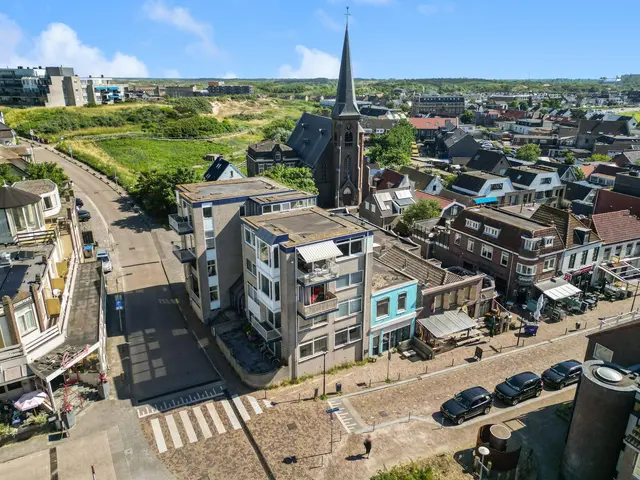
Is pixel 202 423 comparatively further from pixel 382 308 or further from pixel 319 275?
pixel 382 308

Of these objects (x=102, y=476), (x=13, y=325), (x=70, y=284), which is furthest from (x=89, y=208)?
(x=102, y=476)

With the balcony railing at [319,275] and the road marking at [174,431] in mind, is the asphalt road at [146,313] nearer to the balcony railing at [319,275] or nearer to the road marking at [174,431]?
the road marking at [174,431]

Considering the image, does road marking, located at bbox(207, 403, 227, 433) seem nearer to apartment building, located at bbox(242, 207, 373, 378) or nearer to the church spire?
apartment building, located at bbox(242, 207, 373, 378)

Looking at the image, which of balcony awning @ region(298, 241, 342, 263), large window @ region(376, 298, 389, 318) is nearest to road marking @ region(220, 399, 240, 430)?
balcony awning @ region(298, 241, 342, 263)

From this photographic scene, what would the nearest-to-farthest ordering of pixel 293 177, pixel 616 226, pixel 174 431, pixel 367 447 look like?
pixel 367 447
pixel 174 431
pixel 616 226
pixel 293 177

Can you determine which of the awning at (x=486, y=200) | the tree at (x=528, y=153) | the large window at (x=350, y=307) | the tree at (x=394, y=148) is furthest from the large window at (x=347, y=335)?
the tree at (x=528, y=153)

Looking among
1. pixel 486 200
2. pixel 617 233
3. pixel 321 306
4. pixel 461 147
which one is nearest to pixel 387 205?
pixel 486 200

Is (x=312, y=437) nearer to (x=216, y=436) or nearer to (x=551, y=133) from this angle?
(x=216, y=436)
